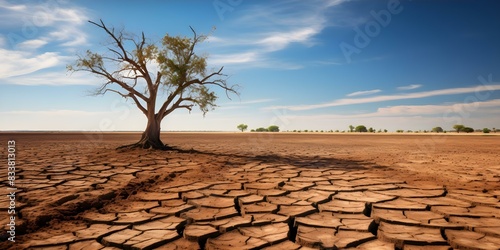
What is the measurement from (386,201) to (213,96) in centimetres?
953

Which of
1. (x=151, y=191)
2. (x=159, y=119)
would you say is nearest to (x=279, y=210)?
(x=151, y=191)

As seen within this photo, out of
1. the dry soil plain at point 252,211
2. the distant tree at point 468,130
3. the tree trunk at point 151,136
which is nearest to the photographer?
the dry soil plain at point 252,211

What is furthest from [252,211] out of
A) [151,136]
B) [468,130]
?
[468,130]

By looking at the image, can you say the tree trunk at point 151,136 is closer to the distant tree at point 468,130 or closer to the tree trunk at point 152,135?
the tree trunk at point 152,135

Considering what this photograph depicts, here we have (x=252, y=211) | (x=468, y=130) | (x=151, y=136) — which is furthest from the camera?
(x=468, y=130)

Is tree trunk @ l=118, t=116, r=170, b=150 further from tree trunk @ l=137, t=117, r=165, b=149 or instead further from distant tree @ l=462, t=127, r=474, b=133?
distant tree @ l=462, t=127, r=474, b=133

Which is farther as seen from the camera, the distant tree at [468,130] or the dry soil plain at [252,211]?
the distant tree at [468,130]

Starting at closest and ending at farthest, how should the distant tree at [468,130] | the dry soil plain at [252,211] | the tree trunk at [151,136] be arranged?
the dry soil plain at [252,211]
the tree trunk at [151,136]
the distant tree at [468,130]

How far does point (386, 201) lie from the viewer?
3.89m

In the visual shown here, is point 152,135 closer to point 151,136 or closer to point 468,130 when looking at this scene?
point 151,136

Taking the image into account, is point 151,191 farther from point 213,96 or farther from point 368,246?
point 213,96

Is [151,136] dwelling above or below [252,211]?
above

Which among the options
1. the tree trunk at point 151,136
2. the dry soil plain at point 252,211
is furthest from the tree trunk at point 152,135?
the dry soil plain at point 252,211

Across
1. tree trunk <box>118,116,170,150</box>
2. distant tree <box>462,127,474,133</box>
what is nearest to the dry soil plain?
tree trunk <box>118,116,170,150</box>
